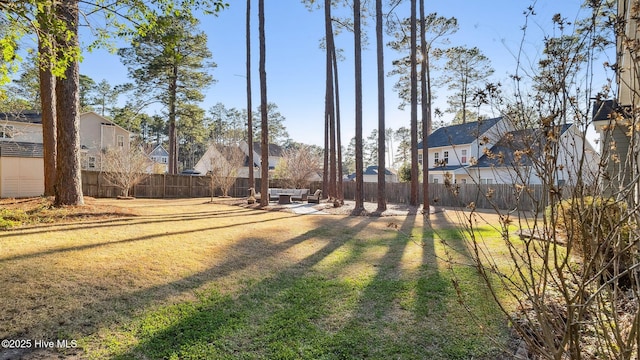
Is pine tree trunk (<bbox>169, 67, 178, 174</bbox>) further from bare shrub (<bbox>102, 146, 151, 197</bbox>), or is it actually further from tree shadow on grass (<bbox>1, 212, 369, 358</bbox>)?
tree shadow on grass (<bbox>1, 212, 369, 358</bbox>)

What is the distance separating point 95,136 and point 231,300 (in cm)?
2856

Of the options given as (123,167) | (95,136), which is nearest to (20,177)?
(123,167)

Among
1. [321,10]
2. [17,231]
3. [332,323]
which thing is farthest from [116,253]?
[321,10]

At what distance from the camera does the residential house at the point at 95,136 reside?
24.9m

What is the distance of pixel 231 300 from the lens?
379 cm

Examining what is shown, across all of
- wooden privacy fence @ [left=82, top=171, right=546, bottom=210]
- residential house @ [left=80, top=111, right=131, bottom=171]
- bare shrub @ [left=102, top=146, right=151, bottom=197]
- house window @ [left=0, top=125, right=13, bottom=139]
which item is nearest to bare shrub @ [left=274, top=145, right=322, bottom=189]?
wooden privacy fence @ [left=82, top=171, right=546, bottom=210]

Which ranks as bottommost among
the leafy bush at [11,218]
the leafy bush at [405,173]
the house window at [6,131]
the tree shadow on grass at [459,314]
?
the tree shadow on grass at [459,314]

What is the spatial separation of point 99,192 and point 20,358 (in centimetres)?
1800

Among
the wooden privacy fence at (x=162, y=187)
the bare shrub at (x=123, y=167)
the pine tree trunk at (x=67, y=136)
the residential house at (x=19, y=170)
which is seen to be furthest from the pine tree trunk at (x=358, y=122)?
the residential house at (x=19, y=170)

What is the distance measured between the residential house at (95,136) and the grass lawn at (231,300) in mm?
22096

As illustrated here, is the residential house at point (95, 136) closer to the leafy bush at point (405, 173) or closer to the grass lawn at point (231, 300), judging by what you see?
the leafy bush at point (405, 173)

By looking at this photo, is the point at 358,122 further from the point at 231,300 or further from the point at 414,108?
the point at 231,300

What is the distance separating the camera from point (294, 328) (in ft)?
10.6

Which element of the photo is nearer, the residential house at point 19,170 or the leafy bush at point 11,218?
the leafy bush at point 11,218
